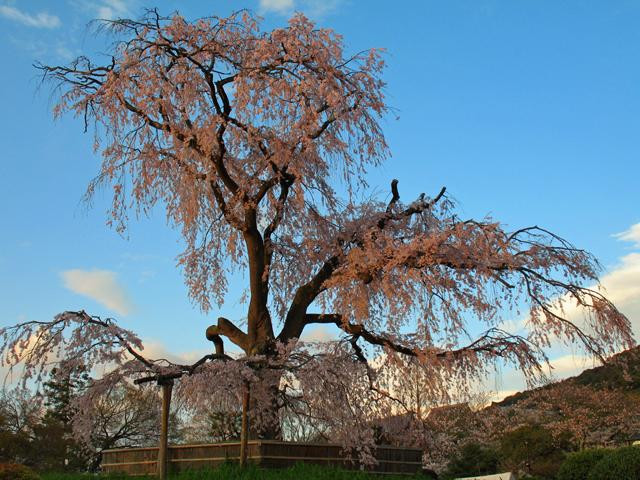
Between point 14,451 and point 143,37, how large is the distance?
65.9 feet

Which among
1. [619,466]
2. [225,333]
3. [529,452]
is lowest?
[619,466]

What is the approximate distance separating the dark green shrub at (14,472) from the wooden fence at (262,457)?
3.22 meters

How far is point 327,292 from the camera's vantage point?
15.6m

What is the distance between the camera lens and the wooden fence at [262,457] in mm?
13516

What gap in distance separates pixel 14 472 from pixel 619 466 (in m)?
13.8

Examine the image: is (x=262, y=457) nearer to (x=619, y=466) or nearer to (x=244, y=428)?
(x=244, y=428)

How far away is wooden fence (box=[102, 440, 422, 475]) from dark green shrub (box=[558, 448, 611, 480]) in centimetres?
499

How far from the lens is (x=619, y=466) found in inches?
665

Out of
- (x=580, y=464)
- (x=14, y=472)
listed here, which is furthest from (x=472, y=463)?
(x=14, y=472)

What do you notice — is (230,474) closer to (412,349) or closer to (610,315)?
(412,349)

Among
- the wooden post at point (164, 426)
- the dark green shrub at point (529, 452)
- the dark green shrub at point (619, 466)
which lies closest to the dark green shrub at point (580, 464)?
the dark green shrub at point (619, 466)

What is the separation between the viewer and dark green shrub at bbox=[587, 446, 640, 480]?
16547 millimetres

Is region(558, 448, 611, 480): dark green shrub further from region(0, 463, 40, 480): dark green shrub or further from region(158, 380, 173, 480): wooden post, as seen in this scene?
region(0, 463, 40, 480): dark green shrub

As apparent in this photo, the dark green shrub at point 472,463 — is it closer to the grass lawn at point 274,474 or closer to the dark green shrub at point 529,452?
the dark green shrub at point 529,452
